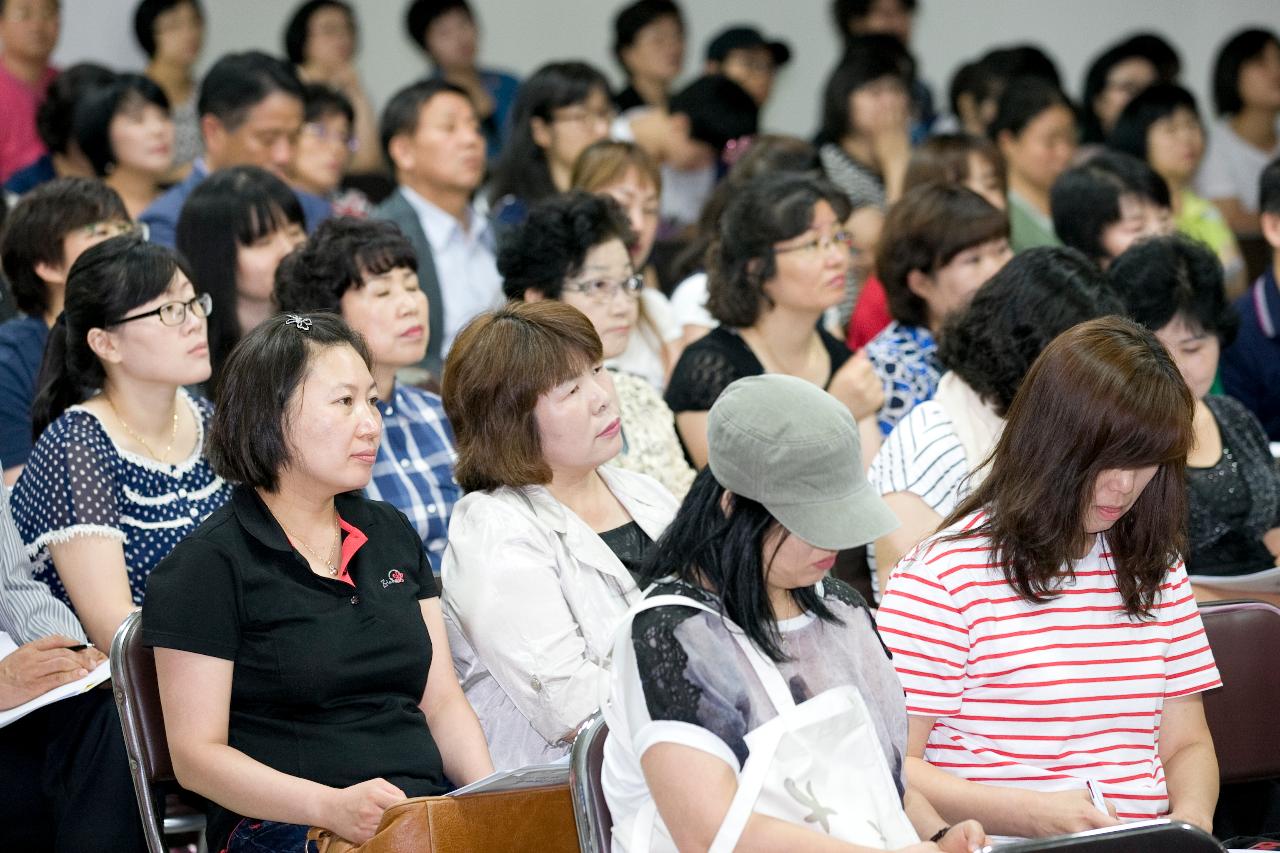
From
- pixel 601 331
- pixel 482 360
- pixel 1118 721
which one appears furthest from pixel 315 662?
pixel 601 331

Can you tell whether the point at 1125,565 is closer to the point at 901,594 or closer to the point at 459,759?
the point at 901,594

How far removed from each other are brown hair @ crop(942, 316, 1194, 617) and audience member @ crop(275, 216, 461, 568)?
1.28 m

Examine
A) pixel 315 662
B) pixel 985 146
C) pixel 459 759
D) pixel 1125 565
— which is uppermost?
pixel 985 146

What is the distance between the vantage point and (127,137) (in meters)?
4.61

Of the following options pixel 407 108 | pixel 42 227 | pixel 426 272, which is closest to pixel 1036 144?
pixel 407 108

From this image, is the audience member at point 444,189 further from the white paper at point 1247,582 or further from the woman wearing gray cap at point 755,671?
the woman wearing gray cap at point 755,671

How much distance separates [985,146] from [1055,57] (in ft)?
10.5

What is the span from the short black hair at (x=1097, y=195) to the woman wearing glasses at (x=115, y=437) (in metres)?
2.61

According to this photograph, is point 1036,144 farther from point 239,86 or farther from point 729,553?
point 729,553

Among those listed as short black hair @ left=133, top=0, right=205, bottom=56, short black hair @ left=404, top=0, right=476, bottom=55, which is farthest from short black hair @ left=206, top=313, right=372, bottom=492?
short black hair @ left=404, top=0, right=476, bottom=55

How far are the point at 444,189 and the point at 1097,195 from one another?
1.96 meters

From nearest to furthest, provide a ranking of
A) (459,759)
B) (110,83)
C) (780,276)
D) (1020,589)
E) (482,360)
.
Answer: (1020,589) → (459,759) → (482,360) → (780,276) → (110,83)

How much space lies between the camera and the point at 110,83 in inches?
188

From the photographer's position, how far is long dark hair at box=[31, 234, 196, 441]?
2766mm
